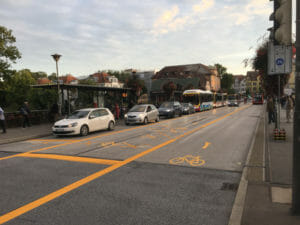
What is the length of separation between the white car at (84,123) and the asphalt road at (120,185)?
12.3 ft

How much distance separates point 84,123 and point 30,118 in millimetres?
7801

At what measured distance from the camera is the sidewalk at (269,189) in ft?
11.2

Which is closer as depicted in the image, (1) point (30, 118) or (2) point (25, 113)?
(2) point (25, 113)

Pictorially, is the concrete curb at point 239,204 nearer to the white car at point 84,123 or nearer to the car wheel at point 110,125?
the white car at point 84,123

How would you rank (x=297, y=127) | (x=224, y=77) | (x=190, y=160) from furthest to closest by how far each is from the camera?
(x=224, y=77)
(x=190, y=160)
(x=297, y=127)

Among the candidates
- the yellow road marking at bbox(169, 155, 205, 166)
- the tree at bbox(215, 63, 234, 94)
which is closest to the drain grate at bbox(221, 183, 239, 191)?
the yellow road marking at bbox(169, 155, 205, 166)

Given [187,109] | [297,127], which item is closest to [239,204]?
[297,127]

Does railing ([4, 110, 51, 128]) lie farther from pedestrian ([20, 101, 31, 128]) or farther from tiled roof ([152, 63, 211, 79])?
tiled roof ([152, 63, 211, 79])

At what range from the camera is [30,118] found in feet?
59.9

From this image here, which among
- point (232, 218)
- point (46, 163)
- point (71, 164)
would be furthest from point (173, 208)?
point (46, 163)

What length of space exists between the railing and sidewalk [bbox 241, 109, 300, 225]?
623 inches

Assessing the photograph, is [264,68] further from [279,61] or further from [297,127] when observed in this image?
[297,127]

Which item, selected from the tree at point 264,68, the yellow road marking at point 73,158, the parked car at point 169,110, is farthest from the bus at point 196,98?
the yellow road marking at point 73,158

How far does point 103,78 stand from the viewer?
84.3 m
